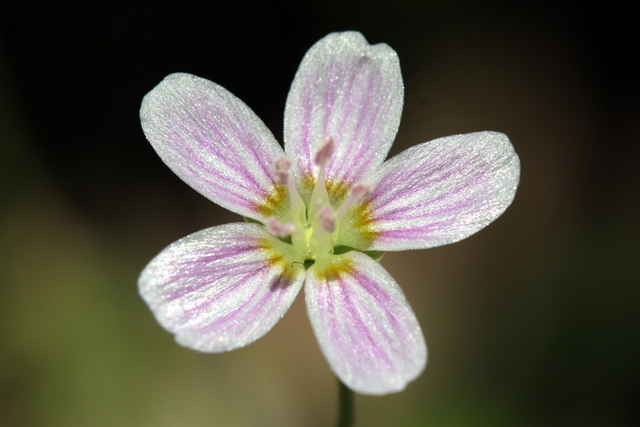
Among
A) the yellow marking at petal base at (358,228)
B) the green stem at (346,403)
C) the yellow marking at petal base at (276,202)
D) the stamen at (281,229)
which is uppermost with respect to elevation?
the yellow marking at petal base at (276,202)

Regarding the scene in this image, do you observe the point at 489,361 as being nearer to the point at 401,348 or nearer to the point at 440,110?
the point at 440,110

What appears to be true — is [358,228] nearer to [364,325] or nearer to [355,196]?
[355,196]

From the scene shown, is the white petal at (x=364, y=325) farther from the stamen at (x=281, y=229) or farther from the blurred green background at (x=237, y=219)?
the blurred green background at (x=237, y=219)

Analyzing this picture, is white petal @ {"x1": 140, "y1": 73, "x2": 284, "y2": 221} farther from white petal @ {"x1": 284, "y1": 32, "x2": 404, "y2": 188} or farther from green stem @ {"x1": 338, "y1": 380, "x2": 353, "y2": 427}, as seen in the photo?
green stem @ {"x1": 338, "y1": 380, "x2": 353, "y2": 427}

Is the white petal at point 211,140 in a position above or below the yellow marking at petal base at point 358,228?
above

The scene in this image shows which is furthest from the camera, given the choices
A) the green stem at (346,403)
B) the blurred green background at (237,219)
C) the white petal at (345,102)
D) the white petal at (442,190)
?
the blurred green background at (237,219)

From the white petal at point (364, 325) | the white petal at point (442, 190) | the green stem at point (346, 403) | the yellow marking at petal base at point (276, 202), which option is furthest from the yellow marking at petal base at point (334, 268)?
the green stem at point (346, 403)

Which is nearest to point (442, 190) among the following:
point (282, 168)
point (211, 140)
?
point (282, 168)
